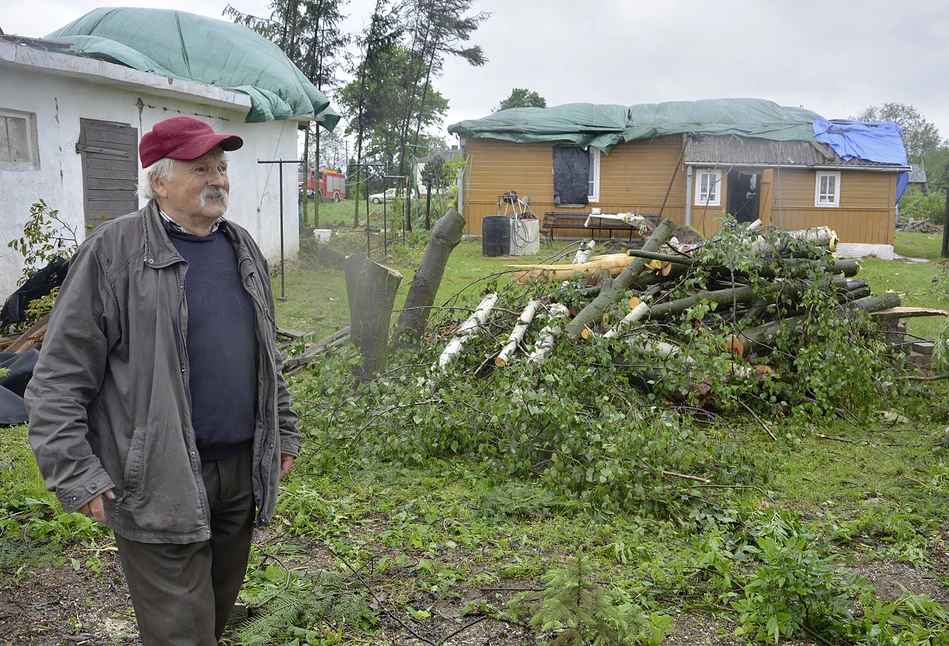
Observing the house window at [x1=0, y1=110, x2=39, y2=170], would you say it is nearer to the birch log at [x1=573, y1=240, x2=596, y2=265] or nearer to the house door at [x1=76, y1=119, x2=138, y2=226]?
the house door at [x1=76, y1=119, x2=138, y2=226]

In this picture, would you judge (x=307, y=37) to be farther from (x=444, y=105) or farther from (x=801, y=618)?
(x=444, y=105)

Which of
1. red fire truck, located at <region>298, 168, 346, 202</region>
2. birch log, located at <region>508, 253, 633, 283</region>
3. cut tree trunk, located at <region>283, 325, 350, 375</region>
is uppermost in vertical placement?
red fire truck, located at <region>298, 168, 346, 202</region>

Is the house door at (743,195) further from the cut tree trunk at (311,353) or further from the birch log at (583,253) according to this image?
the cut tree trunk at (311,353)

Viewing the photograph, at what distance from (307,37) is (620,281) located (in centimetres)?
1690

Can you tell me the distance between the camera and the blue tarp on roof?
2091 centimetres

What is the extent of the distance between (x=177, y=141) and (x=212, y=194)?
189 millimetres

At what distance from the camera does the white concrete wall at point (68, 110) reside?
925cm

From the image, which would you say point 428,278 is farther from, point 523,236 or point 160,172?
point 523,236

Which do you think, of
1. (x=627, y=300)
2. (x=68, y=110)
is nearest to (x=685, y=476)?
(x=627, y=300)

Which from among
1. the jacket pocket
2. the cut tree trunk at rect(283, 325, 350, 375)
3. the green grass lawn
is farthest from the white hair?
the cut tree trunk at rect(283, 325, 350, 375)

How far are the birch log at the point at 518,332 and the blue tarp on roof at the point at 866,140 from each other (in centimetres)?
1672

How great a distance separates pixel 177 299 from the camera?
2.46m

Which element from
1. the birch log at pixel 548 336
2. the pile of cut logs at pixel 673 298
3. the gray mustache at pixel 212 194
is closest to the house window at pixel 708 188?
the pile of cut logs at pixel 673 298

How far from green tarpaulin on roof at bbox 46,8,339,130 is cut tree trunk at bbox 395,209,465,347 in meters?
8.07
